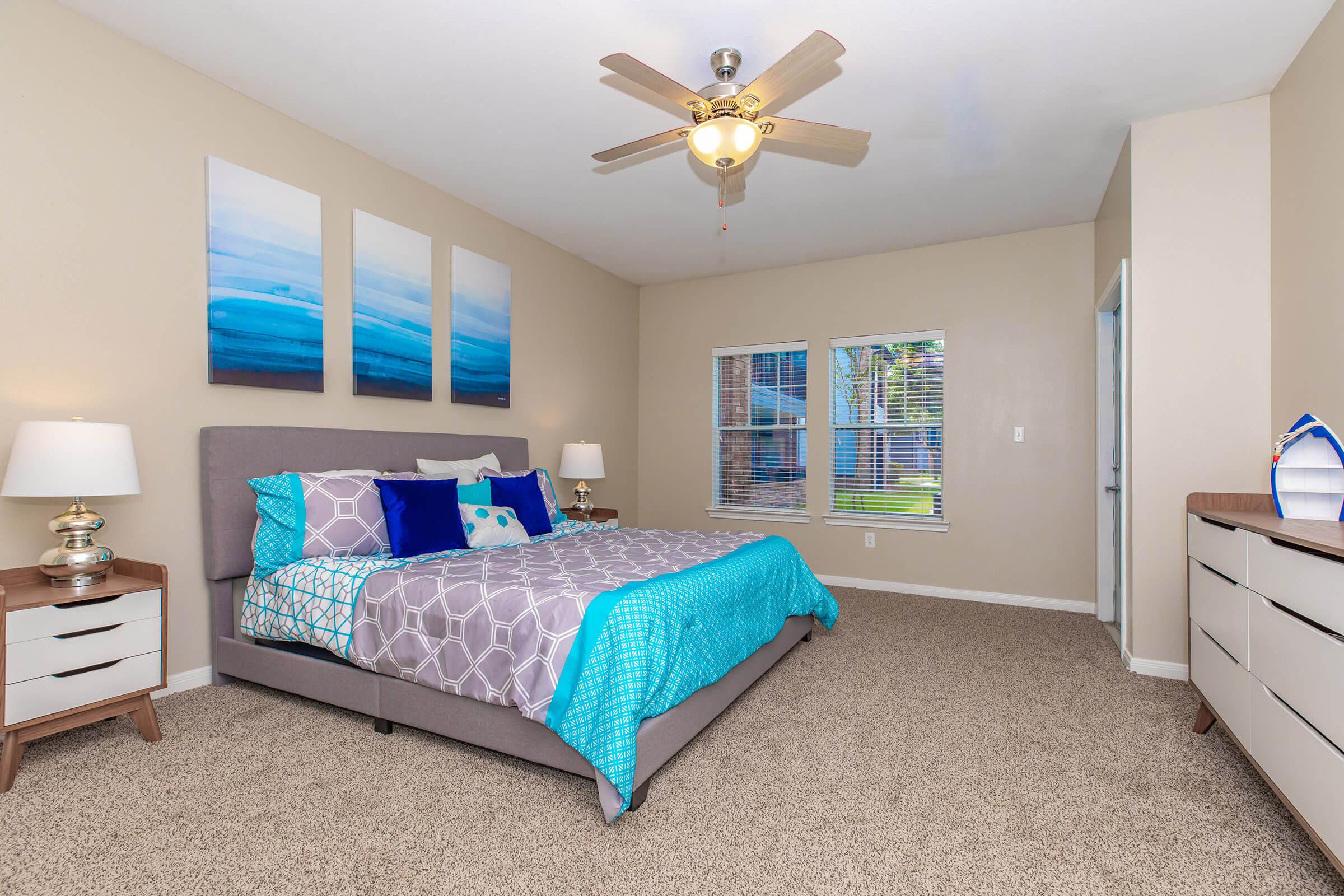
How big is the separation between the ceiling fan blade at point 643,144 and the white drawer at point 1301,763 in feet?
8.55

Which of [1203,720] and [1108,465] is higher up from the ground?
[1108,465]

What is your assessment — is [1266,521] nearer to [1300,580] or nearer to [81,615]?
[1300,580]

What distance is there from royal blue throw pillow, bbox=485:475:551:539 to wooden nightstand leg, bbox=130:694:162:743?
166 centimetres

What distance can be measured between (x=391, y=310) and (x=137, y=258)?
120 centimetres

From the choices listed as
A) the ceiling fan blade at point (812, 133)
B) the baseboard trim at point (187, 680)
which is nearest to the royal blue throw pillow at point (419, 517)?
the baseboard trim at point (187, 680)

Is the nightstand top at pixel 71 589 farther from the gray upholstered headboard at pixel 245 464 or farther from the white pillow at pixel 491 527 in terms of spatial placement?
the white pillow at pixel 491 527

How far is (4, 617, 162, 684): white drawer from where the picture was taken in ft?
6.77

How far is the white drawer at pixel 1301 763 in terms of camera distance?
1479mm

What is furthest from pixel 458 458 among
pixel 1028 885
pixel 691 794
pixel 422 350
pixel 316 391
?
pixel 1028 885

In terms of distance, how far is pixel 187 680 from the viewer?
2859 millimetres

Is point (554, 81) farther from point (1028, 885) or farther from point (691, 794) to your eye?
point (1028, 885)

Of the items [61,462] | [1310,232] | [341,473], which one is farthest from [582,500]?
[1310,232]

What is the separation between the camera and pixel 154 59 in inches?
108

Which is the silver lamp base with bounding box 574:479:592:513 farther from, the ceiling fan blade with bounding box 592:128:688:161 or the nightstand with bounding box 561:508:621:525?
the ceiling fan blade with bounding box 592:128:688:161
